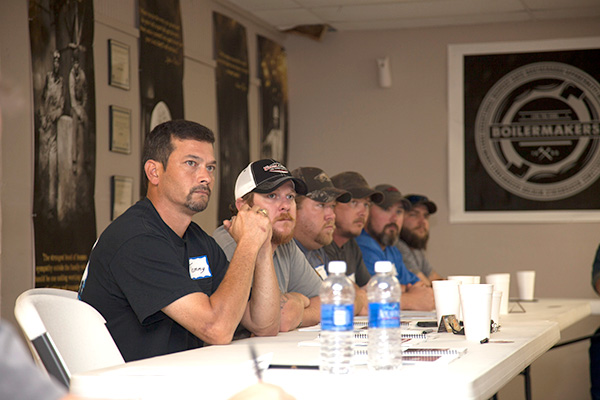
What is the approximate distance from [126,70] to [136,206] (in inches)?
79.2

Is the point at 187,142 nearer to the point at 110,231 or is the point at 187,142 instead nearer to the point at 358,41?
the point at 110,231

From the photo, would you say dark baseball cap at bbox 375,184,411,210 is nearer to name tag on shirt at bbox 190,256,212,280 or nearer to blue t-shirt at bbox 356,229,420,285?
blue t-shirt at bbox 356,229,420,285

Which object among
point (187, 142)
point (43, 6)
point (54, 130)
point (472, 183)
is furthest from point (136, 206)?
point (472, 183)

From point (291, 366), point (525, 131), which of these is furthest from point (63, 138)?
point (525, 131)

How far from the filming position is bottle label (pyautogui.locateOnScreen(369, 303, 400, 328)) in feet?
5.07

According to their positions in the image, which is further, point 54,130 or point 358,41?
point 358,41

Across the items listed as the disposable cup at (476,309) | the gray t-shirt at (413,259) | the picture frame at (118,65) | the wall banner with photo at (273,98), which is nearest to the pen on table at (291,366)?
the disposable cup at (476,309)

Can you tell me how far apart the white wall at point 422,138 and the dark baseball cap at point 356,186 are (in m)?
1.85

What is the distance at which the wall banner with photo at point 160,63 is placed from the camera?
4250 millimetres

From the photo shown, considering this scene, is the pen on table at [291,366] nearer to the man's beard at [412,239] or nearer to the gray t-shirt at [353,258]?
the gray t-shirt at [353,258]

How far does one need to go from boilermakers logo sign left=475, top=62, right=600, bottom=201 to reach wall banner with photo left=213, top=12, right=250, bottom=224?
6.44 feet

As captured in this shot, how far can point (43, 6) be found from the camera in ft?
11.0

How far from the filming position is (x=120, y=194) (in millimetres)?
3996

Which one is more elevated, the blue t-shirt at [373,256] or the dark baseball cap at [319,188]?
the dark baseball cap at [319,188]
